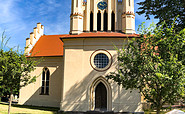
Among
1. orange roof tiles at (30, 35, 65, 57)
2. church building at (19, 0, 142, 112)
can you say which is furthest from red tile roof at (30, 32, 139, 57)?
church building at (19, 0, 142, 112)

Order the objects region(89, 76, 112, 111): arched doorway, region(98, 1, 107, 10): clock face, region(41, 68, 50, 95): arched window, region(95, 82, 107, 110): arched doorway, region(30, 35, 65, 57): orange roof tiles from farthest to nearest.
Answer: region(30, 35, 65, 57): orange roof tiles < region(41, 68, 50, 95): arched window < region(98, 1, 107, 10): clock face < region(95, 82, 107, 110): arched doorway < region(89, 76, 112, 111): arched doorway

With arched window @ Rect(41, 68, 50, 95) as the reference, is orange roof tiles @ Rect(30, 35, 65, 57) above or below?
Answer: above

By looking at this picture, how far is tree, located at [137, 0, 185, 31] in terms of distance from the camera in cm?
1576

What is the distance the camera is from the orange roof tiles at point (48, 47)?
2502 centimetres

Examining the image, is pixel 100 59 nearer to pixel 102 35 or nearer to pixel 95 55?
pixel 95 55

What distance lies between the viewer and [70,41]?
19.5 m

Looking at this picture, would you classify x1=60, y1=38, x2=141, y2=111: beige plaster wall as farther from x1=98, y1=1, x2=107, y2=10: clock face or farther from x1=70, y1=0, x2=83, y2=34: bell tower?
x1=98, y1=1, x2=107, y2=10: clock face

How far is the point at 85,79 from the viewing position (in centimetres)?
1873

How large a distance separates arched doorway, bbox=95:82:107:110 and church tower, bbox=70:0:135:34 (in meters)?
6.34

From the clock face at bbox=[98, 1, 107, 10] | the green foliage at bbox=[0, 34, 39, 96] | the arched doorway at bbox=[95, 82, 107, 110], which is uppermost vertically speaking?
the clock face at bbox=[98, 1, 107, 10]

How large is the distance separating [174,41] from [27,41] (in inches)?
812

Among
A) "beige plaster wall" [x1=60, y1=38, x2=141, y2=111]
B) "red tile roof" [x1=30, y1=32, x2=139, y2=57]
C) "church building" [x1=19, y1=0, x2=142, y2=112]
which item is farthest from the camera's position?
"red tile roof" [x1=30, y1=32, x2=139, y2=57]

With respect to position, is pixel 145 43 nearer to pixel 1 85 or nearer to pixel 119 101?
pixel 119 101

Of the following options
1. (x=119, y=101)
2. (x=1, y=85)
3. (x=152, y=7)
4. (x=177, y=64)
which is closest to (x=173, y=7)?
(x=152, y=7)
